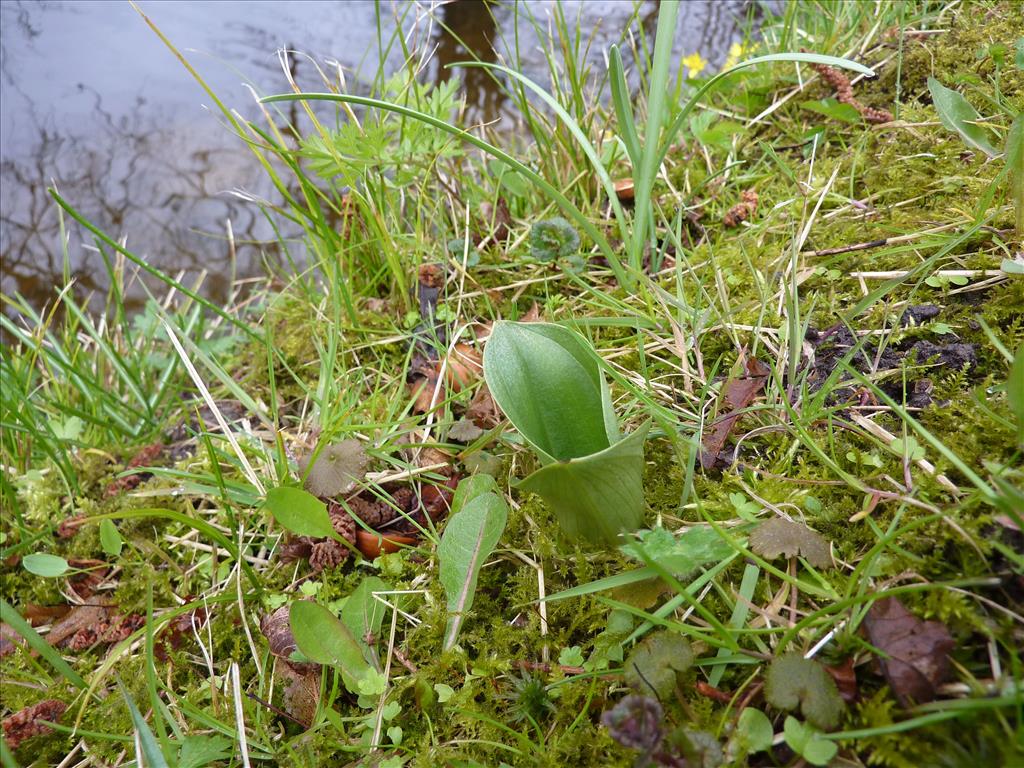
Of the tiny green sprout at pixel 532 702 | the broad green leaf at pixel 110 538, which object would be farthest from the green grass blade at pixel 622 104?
the broad green leaf at pixel 110 538

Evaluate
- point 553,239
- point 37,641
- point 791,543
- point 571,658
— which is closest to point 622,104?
point 553,239

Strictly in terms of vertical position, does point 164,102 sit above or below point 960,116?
above

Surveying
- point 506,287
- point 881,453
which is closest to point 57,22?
point 506,287

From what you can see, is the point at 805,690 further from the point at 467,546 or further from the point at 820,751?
the point at 467,546

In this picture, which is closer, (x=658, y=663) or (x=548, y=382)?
(x=658, y=663)

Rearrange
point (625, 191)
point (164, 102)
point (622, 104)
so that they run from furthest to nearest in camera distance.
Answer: point (164, 102) → point (625, 191) → point (622, 104)

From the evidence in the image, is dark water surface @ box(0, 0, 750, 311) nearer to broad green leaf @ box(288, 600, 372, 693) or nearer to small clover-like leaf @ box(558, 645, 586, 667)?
broad green leaf @ box(288, 600, 372, 693)

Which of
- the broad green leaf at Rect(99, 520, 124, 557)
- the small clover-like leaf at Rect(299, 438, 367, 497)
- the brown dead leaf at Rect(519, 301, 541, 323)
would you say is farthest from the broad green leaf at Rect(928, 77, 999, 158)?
the broad green leaf at Rect(99, 520, 124, 557)
